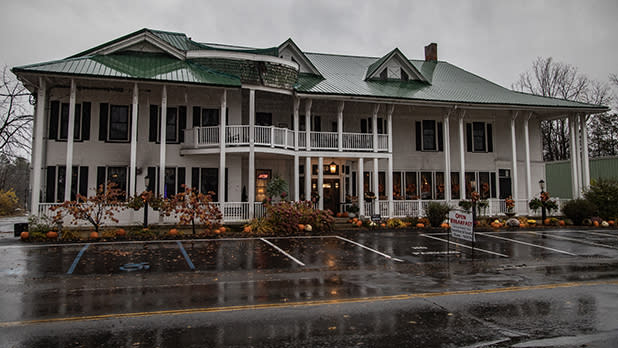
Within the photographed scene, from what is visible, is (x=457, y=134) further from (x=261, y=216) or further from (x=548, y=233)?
(x=261, y=216)

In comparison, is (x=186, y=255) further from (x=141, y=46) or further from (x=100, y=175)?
(x=141, y=46)

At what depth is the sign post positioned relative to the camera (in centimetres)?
1164

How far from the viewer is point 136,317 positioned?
6121 millimetres

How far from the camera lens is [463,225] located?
11953mm

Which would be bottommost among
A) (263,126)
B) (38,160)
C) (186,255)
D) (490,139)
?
(186,255)

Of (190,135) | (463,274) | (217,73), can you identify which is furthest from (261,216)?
(463,274)

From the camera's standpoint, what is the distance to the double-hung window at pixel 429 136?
25.0 metres

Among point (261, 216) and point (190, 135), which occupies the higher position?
point (190, 135)

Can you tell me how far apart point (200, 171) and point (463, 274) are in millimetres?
14989

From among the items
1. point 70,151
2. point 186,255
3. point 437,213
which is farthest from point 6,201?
point 437,213

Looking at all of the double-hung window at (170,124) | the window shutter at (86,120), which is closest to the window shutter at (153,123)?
the double-hung window at (170,124)

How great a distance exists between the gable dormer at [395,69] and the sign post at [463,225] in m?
14.4

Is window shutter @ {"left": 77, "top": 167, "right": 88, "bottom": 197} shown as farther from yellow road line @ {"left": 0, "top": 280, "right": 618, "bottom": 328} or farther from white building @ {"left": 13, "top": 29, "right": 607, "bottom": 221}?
yellow road line @ {"left": 0, "top": 280, "right": 618, "bottom": 328}

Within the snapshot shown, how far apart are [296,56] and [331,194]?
8.65 meters
